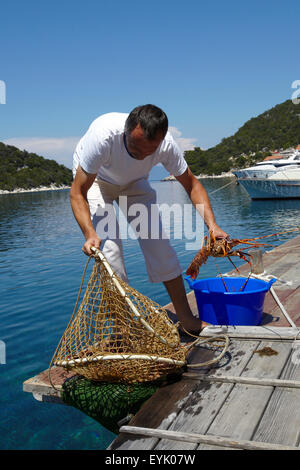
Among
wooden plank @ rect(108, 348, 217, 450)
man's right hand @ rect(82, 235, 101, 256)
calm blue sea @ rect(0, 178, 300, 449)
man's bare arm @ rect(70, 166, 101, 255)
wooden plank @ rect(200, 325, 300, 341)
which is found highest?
man's bare arm @ rect(70, 166, 101, 255)

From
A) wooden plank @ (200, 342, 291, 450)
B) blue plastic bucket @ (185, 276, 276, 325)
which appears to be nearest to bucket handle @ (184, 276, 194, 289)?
blue plastic bucket @ (185, 276, 276, 325)

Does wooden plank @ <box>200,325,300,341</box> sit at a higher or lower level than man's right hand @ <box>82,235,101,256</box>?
lower

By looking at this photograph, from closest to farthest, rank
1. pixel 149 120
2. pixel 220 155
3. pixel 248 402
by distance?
pixel 248 402 → pixel 149 120 → pixel 220 155

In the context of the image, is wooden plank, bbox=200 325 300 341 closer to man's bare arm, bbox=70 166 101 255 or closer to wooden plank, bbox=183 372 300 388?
wooden plank, bbox=183 372 300 388

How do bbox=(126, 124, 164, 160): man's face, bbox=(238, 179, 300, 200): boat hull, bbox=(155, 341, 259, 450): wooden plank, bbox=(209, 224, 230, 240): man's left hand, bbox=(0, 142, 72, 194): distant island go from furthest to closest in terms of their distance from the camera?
1. bbox=(0, 142, 72, 194): distant island
2. bbox=(238, 179, 300, 200): boat hull
3. bbox=(209, 224, 230, 240): man's left hand
4. bbox=(126, 124, 164, 160): man's face
5. bbox=(155, 341, 259, 450): wooden plank

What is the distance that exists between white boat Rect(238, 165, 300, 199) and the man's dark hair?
22.6m

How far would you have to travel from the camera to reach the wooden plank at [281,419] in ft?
6.66

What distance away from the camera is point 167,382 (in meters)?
2.79

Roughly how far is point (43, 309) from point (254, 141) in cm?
11915

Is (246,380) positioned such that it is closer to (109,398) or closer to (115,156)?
(109,398)

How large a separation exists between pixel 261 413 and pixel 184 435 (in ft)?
1.47

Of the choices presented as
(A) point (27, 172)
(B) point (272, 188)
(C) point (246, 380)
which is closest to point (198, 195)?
(C) point (246, 380)

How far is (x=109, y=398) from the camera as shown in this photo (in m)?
2.79

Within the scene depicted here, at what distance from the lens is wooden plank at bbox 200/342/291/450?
7.06ft
